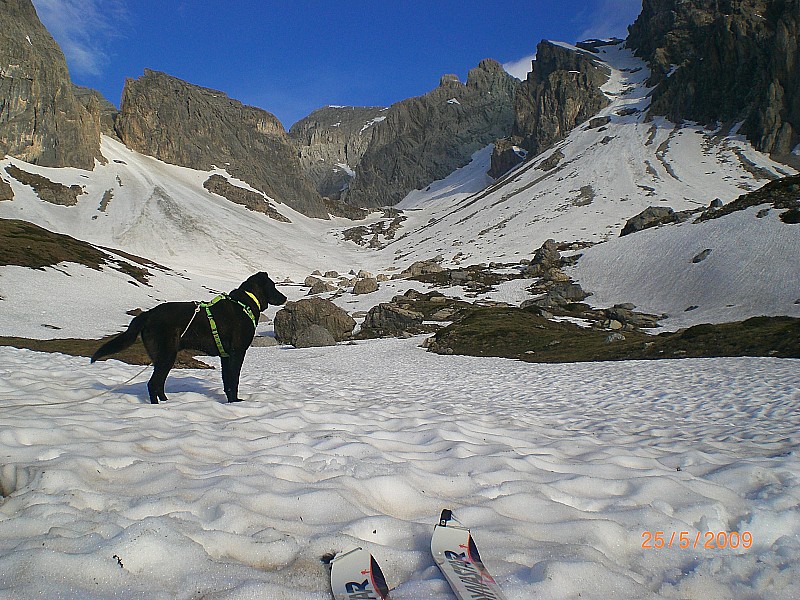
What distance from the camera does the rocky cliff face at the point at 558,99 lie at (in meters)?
168

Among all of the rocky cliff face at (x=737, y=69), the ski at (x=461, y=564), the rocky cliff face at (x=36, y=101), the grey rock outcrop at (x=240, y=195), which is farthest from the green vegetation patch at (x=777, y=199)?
the rocky cliff face at (x=36, y=101)

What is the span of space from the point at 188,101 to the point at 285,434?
7136 inches

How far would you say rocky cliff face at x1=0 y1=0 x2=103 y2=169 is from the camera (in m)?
97.2

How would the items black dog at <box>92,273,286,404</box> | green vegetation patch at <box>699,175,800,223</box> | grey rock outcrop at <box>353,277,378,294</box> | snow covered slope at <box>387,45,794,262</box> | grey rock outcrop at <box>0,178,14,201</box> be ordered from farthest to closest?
1. snow covered slope at <box>387,45,794,262</box>
2. grey rock outcrop at <box>0,178,14,201</box>
3. grey rock outcrop at <box>353,277,378,294</box>
4. green vegetation patch at <box>699,175,800,223</box>
5. black dog at <box>92,273,286,404</box>

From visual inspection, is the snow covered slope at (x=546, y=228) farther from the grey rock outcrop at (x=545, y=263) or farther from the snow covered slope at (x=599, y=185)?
the grey rock outcrop at (x=545, y=263)

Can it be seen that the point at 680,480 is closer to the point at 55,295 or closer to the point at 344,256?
the point at 55,295

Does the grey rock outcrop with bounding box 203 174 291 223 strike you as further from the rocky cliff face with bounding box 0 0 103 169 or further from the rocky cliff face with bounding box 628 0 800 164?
the rocky cliff face with bounding box 628 0 800 164

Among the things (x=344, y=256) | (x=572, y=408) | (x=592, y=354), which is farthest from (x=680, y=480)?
(x=344, y=256)

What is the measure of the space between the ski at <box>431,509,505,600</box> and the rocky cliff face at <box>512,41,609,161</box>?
179 metres

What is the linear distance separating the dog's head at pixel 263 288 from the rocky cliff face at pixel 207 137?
156024 mm

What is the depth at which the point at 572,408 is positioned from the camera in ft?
34.5
